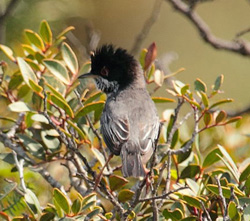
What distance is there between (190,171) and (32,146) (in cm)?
92

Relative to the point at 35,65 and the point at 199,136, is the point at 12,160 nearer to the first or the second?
the point at 35,65

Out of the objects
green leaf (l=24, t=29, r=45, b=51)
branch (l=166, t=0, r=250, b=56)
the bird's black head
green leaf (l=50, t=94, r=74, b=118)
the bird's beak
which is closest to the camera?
green leaf (l=50, t=94, r=74, b=118)

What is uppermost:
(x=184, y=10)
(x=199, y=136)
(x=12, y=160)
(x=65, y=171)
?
(x=184, y=10)

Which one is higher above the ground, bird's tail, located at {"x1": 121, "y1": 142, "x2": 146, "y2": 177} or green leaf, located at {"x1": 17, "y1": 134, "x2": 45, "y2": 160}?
bird's tail, located at {"x1": 121, "y1": 142, "x2": 146, "y2": 177}

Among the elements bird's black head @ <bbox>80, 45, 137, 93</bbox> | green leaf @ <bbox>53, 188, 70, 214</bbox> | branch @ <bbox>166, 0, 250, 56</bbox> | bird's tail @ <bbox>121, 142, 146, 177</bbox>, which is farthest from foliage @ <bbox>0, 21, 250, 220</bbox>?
branch @ <bbox>166, 0, 250, 56</bbox>

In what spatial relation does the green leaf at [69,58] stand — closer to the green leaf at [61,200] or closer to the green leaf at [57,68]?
the green leaf at [57,68]

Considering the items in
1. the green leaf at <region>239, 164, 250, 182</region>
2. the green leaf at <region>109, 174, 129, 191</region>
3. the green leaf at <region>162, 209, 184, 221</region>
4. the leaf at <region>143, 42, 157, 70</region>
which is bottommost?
the green leaf at <region>109, 174, 129, 191</region>

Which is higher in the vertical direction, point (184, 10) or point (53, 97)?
point (184, 10)

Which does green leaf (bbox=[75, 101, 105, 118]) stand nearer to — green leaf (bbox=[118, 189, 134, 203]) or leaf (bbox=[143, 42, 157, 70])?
green leaf (bbox=[118, 189, 134, 203])

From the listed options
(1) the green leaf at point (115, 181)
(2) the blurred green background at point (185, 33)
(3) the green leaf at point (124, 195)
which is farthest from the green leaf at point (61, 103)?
(2) the blurred green background at point (185, 33)

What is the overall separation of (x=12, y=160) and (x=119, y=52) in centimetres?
151

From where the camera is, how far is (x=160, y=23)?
28.5ft

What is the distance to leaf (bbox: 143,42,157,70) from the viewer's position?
3869 mm

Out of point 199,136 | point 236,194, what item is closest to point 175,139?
point 199,136
